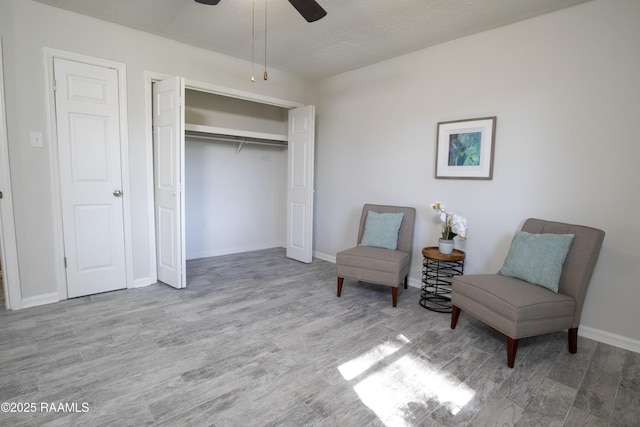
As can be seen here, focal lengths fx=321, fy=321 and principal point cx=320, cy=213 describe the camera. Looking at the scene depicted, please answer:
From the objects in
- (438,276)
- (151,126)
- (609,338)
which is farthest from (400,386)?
(151,126)

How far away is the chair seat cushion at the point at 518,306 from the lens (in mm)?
2068

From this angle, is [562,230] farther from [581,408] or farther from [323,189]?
[323,189]

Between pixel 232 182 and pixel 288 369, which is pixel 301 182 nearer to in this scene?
pixel 232 182

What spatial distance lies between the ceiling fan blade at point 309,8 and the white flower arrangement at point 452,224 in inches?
77.3

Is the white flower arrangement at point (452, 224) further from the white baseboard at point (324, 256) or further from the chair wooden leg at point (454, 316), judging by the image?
the white baseboard at point (324, 256)

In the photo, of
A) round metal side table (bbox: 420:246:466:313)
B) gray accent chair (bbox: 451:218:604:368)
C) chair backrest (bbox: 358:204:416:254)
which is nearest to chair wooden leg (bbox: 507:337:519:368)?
gray accent chair (bbox: 451:218:604:368)

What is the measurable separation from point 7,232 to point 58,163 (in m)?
0.70

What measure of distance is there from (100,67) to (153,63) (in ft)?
1.61

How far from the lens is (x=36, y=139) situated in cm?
278

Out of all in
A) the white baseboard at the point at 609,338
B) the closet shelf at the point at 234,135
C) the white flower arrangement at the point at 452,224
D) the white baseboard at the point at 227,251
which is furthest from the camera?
the white baseboard at the point at 227,251

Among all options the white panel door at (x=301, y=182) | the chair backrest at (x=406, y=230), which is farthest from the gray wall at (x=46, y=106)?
the chair backrest at (x=406, y=230)

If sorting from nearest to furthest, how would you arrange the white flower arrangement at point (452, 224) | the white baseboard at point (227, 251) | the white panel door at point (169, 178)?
the white flower arrangement at point (452, 224) → the white panel door at point (169, 178) → the white baseboard at point (227, 251)

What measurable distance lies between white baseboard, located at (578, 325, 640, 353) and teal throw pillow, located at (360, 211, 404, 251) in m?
1.66

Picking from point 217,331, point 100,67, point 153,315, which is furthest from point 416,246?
point 100,67
